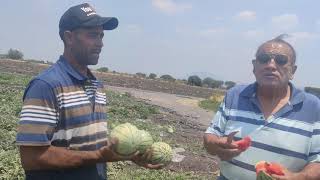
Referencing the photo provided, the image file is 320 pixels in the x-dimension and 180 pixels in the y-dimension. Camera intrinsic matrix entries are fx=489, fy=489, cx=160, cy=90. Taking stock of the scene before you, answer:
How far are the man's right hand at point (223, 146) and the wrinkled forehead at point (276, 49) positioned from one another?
2.84 feet

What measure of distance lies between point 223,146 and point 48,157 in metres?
1.50

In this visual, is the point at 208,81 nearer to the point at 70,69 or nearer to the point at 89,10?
the point at 89,10

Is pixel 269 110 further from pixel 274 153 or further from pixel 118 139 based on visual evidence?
pixel 118 139

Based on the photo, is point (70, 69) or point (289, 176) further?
point (289, 176)

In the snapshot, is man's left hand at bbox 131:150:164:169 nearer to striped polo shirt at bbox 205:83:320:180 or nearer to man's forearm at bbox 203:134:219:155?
man's forearm at bbox 203:134:219:155

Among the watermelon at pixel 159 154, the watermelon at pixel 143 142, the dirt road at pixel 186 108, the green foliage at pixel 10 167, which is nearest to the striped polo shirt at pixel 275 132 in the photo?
the watermelon at pixel 159 154

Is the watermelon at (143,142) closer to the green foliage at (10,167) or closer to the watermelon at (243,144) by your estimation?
the watermelon at (243,144)

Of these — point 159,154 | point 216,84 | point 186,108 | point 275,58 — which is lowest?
Answer: point 216,84

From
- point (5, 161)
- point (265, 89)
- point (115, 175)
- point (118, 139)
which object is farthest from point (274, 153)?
point (5, 161)

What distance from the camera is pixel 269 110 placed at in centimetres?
444

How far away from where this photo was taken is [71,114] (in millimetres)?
3689

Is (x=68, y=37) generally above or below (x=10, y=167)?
above

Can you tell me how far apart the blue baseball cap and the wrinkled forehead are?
144cm

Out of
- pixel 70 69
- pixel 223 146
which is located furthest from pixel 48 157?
pixel 223 146
